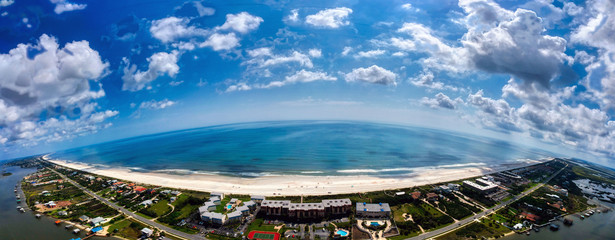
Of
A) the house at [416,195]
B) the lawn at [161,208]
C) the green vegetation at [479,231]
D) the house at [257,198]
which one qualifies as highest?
the house at [257,198]

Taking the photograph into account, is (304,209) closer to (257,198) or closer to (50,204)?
(257,198)

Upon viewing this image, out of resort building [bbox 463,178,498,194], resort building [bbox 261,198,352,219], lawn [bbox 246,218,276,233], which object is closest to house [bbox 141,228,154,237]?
lawn [bbox 246,218,276,233]

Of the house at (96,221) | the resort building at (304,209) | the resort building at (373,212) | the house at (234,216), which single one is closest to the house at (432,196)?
the resort building at (373,212)

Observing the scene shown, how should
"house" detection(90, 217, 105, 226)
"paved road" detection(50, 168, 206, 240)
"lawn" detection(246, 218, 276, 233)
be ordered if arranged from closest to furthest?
"paved road" detection(50, 168, 206, 240), "lawn" detection(246, 218, 276, 233), "house" detection(90, 217, 105, 226)

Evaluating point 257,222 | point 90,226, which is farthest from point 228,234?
point 90,226

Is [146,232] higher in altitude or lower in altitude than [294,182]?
lower

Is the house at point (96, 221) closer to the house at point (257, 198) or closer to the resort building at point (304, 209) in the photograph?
the house at point (257, 198)

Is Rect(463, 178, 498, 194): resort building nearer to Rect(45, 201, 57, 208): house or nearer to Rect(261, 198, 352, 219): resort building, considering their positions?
Rect(261, 198, 352, 219): resort building

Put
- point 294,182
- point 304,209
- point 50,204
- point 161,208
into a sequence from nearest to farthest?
point 304,209
point 161,208
point 50,204
point 294,182

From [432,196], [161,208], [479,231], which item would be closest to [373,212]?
[479,231]

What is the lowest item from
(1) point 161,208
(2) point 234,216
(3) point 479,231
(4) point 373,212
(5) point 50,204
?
(3) point 479,231
